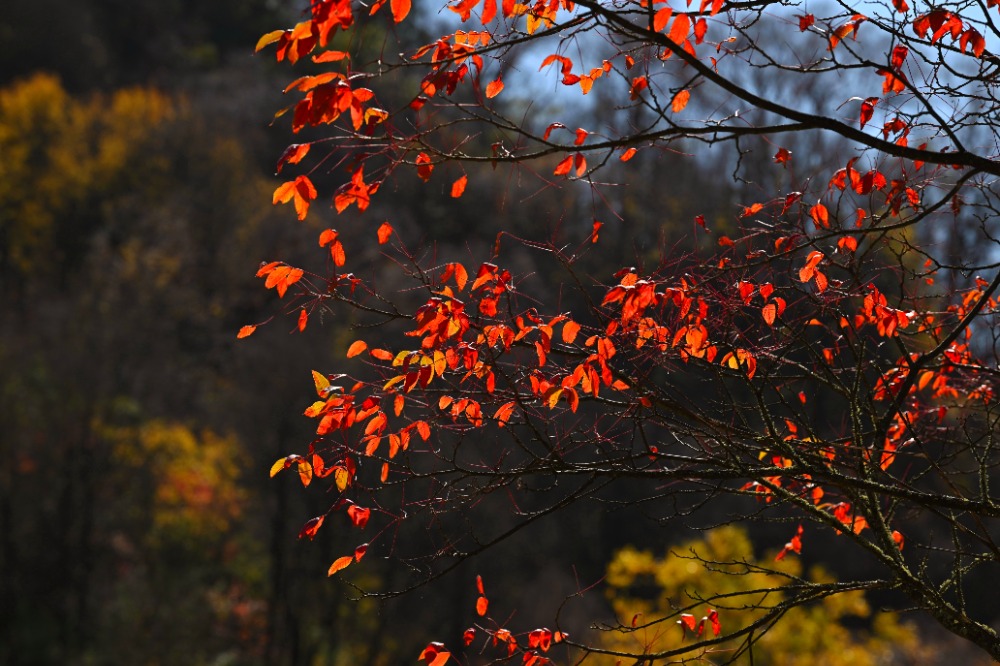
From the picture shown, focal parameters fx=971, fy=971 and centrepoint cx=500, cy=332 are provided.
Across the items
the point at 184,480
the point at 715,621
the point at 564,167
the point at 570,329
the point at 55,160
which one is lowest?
the point at 715,621

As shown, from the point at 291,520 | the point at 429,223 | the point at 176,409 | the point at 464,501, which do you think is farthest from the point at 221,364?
the point at 464,501

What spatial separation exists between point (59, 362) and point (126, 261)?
9.92m

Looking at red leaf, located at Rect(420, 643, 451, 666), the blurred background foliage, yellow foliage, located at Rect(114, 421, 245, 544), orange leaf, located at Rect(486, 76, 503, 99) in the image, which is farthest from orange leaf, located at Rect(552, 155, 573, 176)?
yellow foliage, located at Rect(114, 421, 245, 544)

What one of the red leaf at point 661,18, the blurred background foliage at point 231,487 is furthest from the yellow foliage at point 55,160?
the red leaf at point 661,18

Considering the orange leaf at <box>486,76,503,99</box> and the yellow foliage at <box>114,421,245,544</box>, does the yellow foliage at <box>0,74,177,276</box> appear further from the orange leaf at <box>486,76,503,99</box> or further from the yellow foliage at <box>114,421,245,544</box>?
the orange leaf at <box>486,76,503,99</box>

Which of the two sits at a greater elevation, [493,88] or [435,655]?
[493,88]

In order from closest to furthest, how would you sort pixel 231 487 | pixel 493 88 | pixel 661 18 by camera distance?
1. pixel 661 18
2. pixel 493 88
3. pixel 231 487

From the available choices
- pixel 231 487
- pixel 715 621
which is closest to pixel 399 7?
pixel 715 621

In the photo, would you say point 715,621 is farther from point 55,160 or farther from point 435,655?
point 55,160

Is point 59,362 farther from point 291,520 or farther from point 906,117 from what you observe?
point 906,117

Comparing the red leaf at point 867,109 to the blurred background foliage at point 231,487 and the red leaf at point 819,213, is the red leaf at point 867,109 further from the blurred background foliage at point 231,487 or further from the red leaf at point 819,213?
the blurred background foliage at point 231,487

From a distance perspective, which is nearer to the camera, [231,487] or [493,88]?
[493,88]

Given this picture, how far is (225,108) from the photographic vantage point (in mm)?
36531

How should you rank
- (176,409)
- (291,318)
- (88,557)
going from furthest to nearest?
(176,409), (291,318), (88,557)
